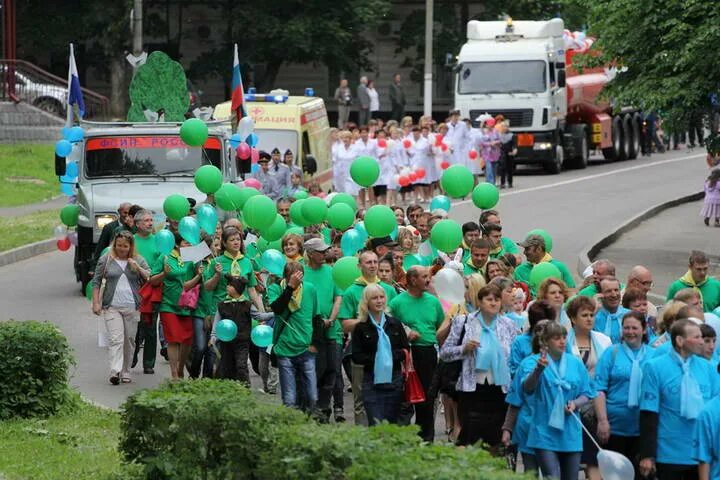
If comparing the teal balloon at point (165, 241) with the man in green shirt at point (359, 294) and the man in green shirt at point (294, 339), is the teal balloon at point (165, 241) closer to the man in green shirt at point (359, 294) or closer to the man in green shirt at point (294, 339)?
the man in green shirt at point (294, 339)

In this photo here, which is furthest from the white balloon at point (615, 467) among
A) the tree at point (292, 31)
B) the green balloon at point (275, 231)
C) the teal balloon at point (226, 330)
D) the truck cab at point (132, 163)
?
the tree at point (292, 31)

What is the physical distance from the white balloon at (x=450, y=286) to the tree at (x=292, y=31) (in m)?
38.9

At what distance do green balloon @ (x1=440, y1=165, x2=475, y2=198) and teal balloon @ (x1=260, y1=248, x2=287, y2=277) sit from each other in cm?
297

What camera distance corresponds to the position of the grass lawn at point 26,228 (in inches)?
1051

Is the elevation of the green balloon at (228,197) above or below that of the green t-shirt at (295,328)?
above

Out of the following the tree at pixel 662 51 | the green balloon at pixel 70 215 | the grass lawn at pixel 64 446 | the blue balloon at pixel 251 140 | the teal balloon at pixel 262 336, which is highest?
the tree at pixel 662 51

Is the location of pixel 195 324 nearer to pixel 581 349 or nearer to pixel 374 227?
pixel 374 227

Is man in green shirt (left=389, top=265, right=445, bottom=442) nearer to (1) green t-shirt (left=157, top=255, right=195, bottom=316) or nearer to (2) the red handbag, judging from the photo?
(2) the red handbag

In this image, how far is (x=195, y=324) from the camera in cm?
1455

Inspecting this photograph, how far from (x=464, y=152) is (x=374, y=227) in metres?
21.9

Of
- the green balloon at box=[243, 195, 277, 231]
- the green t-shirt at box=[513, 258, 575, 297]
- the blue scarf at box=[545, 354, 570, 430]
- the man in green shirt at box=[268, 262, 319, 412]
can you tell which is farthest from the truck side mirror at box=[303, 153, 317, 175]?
the blue scarf at box=[545, 354, 570, 430]

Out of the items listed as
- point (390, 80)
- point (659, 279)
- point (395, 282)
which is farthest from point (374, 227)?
point (390, 80)

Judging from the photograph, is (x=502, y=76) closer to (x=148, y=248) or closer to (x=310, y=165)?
(x=310, y=165)

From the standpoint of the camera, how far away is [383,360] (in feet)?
37.9
